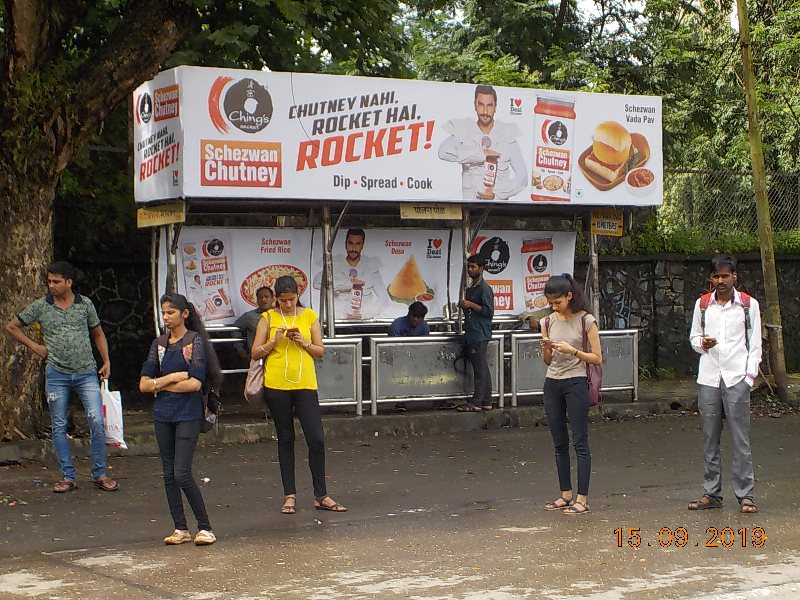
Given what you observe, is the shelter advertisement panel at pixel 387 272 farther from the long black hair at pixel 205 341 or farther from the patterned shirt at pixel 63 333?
the long black hair at pixel 205 341

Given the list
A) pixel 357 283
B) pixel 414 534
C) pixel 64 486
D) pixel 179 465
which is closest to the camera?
pixel 179 465

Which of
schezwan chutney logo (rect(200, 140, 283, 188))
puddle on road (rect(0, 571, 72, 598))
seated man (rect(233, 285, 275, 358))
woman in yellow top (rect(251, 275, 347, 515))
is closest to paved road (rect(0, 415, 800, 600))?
puddle on road (rect(0, 571, 72, 598))

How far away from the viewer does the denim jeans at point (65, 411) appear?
957cm

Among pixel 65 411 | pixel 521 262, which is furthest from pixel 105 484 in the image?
pixel 521 262

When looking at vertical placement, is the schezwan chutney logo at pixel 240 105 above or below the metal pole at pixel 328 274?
above

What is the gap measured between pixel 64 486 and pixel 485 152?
20.9 feet

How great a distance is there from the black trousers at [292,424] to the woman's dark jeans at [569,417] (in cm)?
168

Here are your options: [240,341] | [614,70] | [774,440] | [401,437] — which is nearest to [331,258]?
[240,341]

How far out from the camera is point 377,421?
1302cm

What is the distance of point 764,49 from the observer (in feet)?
78.4

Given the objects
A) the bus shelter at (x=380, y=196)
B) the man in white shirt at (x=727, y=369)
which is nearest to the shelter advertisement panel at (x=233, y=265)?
the bus shelter at (x=380, y=196)

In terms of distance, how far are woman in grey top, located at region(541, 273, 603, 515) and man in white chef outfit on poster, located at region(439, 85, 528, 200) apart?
16.4 feet

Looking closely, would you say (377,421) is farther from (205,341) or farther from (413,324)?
(205,341)
